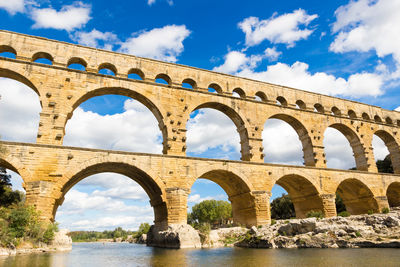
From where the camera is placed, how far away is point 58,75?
1861 cm

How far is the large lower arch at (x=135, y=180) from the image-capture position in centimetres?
1697

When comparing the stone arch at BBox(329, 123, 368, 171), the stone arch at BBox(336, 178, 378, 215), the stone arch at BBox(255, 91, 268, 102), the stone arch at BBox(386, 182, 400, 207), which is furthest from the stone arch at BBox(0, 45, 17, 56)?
the stone arch at BBox(386, 182, 400, 207)

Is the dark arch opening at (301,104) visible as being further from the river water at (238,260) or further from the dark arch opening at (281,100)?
the river water at (238,260)

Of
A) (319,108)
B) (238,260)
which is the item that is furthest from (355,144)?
(238,260)

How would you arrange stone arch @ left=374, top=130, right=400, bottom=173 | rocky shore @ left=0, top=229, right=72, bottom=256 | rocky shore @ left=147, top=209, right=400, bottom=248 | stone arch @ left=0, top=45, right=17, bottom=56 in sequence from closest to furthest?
rocky shore @ left=0, top=229, right=72, bottom=256
rocky shore @ left=147, top=209, right=400, bottom=248
stone arch @ left=0, top=45, right=17, bottom=56
stone arch @ left=374, top=130, right=400, bottom=173

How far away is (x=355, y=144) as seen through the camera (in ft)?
91.4

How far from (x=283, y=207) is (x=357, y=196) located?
81.3 feet

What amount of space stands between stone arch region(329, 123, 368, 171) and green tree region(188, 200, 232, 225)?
1370 inches

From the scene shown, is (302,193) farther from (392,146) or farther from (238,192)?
(392,146)

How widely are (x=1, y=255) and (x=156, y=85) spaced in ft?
42.4

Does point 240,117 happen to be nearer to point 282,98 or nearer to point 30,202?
point 282,98

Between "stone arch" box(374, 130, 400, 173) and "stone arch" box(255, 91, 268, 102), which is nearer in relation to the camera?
"stone arch" box(255, 91, 268, 102)

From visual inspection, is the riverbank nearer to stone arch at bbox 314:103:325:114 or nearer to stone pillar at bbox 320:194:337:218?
stone pillar at bbox 320:194:337:218

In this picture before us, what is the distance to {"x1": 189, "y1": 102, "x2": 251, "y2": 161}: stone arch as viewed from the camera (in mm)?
22219
